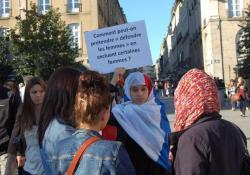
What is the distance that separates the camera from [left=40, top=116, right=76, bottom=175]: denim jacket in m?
2.87

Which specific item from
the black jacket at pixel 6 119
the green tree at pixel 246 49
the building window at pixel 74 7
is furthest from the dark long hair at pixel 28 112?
the building window at pixel 74 7

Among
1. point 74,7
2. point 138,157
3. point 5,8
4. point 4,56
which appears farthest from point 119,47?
point 5,8

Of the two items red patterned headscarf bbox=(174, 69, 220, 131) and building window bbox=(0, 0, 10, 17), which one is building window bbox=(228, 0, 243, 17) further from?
red patterned headscarf bbox=(174, 69, 220, 131)

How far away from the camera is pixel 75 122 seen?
2902 millimetres

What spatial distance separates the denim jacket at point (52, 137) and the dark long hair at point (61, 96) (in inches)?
1.6

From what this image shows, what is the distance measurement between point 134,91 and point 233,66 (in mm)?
41033

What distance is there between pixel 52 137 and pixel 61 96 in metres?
0.28

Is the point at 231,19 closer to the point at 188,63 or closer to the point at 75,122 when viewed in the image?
the point at 188,63

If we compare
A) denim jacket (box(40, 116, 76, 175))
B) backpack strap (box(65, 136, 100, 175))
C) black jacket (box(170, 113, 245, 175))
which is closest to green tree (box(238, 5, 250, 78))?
black jacket (box(170, 113, 245, 175))

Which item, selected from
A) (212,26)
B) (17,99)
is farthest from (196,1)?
(17,99)

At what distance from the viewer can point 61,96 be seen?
3.19 m

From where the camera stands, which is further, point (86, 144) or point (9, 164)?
point (9, 164)

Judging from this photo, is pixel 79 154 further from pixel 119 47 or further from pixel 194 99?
pixel 119 47

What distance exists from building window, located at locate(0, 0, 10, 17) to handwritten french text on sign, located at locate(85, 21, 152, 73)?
4000 centimetres
